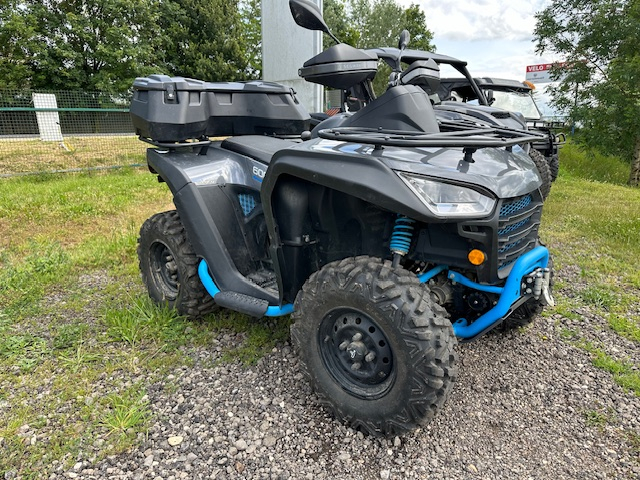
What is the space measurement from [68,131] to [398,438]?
11886mm

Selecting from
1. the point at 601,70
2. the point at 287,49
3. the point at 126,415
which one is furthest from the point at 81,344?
the point at 601,70

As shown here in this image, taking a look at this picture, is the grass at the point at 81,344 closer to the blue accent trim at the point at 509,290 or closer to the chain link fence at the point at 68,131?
the blue accent trim at the point at 509,290

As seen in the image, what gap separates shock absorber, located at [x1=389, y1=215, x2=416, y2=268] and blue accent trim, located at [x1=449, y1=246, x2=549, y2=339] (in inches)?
12.2

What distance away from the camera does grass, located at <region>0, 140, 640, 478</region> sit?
2260 millimetres

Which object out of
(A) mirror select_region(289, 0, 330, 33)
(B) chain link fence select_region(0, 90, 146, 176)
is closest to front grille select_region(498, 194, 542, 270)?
(A) mirror select_region(289, 0, 330, 33)

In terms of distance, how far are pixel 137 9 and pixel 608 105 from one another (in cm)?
2619

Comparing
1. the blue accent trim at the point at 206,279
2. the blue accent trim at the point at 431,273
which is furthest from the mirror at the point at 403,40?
the blue accent trim at the point at 206,279

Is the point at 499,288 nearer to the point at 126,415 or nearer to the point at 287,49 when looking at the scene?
the point at 126,415

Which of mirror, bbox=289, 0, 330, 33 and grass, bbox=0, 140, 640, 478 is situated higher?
mirror, bbox=289, 0, 330, 33

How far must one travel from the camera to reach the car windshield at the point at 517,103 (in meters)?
9.52

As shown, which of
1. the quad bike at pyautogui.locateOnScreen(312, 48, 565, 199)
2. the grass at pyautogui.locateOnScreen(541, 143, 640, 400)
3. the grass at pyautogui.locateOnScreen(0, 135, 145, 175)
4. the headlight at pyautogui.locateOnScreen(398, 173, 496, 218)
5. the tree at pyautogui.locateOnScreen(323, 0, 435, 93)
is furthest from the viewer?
the tree at pyautogui.locateOnScreen(323, 0, 435, 93)

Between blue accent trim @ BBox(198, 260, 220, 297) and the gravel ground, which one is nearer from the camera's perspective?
the gravel ground

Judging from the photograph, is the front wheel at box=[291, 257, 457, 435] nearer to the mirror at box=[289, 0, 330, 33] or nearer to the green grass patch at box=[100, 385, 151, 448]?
the green grass patch at box=[100, 385, 151, 448]

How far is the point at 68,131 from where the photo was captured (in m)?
11.5
